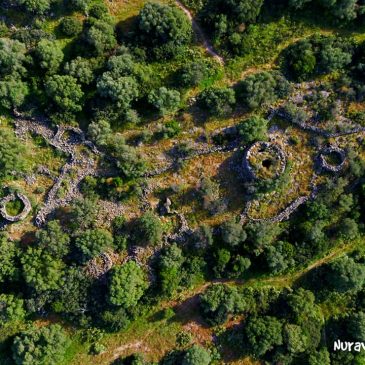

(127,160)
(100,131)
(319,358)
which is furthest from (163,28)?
(319,358)

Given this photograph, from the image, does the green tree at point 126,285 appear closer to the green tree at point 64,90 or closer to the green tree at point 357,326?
the green tree at point 64,90

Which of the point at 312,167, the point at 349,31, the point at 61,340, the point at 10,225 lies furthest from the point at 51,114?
the point at 349,31

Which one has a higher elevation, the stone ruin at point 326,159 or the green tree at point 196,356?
the stone ruin at point 326,159

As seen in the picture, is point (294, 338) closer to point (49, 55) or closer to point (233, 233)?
point (233, 233)

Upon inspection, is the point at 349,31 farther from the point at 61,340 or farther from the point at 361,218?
the point at 61,340

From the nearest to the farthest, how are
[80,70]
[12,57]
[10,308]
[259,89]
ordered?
[10,308], [12,57], [80,70], [259,89]

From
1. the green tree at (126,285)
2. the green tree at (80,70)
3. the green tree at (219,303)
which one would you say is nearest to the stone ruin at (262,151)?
the green tree at (219,303)

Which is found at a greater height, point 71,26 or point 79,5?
point 79,5
